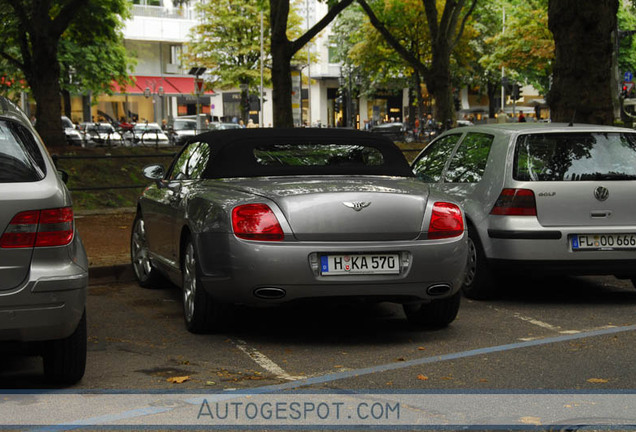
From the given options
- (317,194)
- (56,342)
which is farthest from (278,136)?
(56,342)

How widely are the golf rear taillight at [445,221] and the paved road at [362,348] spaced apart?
732mm

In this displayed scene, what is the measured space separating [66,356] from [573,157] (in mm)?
4959

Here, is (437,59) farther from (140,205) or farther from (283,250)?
(283,250)

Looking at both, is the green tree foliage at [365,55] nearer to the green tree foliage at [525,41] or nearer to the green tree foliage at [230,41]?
the green tree foliage at [525,41]

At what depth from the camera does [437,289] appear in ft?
23.6

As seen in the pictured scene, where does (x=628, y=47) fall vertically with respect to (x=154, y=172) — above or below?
above

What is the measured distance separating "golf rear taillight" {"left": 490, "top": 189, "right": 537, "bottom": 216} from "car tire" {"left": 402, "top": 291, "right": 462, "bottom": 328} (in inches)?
57.8

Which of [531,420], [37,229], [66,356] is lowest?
[531,420]

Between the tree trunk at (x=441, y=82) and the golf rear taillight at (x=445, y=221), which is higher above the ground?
the tree trunk at (x=441, y=82)

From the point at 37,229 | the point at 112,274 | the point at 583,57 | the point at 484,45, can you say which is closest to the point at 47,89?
the point at 583,57

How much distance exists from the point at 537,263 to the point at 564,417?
3.88 m

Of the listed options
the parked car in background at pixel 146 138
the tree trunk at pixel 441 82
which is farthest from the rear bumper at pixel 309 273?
the tree trunk at pixel 441 82

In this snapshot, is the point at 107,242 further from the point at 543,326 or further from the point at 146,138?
the point at 146,138

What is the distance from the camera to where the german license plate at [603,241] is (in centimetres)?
A: 883
